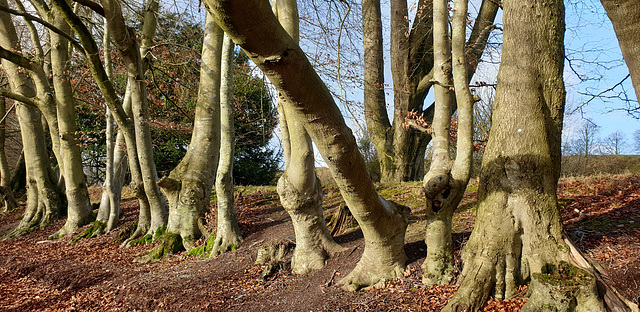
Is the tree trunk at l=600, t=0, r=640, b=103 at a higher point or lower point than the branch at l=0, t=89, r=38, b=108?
lower

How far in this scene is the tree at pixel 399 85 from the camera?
29.8 feet

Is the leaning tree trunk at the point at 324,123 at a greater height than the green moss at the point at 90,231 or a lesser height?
greater

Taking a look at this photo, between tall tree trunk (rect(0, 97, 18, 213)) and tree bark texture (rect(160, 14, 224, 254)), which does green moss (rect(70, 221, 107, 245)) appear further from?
tall tree trunk (rect(0, 97, 18, 213))

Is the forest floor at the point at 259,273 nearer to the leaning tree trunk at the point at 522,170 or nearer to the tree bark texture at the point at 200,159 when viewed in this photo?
the leaning tree trunk at the point at 522,170

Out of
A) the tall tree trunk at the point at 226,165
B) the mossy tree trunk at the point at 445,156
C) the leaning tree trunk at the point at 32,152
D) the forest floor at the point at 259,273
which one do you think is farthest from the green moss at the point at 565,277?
the leaning tree trunk at the point at 32,152

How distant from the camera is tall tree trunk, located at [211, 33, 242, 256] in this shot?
5.78 metres

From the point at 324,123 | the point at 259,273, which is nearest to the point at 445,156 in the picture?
the point at 324,123

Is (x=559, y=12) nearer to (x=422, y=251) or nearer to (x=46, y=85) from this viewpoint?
(x=422, y=251)

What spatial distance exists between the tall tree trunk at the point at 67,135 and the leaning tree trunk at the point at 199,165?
3854 millimetres

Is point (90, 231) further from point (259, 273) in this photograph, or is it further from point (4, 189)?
point (4, 189)

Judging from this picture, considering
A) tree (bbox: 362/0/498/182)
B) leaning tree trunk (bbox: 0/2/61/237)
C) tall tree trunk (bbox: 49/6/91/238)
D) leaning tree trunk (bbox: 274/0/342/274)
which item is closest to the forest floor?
leaning tree trunk (bbox: 274/0/342/274)

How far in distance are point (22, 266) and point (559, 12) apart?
336 inches

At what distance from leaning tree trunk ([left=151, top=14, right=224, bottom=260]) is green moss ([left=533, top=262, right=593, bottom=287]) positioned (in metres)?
5.25

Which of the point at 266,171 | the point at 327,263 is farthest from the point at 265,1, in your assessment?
the point at 266,171
